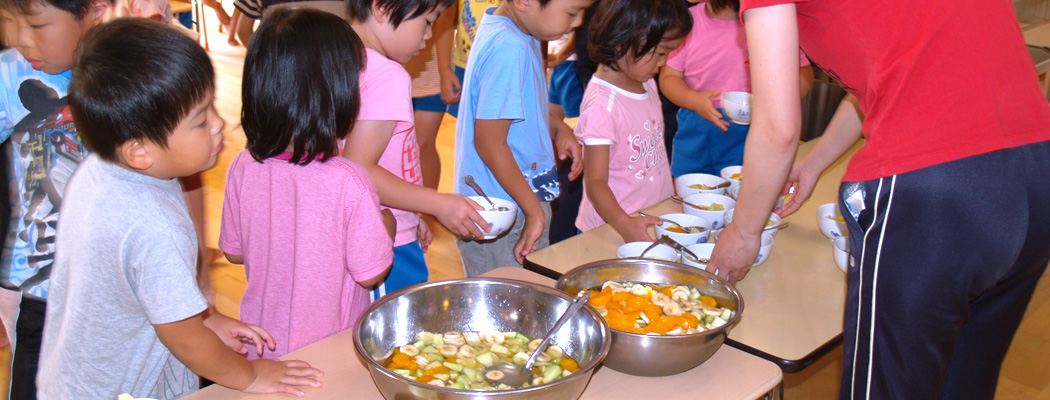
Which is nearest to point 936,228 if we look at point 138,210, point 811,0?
point 811,0

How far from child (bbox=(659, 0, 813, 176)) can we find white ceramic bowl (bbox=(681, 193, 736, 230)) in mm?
509

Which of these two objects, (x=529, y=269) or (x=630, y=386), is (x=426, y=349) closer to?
(x=630, y=386)

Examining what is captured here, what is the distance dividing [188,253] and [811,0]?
2.96ft

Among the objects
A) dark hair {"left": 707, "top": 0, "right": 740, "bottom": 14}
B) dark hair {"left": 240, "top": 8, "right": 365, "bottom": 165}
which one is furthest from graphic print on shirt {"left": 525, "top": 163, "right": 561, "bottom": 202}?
dark hair {"left": 707, "top": 0, "right": 740, "bottom": 14}

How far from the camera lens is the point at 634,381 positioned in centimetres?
109

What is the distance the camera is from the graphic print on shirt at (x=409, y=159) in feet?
5.22

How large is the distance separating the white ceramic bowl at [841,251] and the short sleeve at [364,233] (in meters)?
0.82

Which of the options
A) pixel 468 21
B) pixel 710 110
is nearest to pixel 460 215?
pixel 710 110

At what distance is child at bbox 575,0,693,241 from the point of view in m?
1.85

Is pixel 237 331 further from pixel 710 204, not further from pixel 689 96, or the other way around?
pixel 689 96

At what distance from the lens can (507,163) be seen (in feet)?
5.68

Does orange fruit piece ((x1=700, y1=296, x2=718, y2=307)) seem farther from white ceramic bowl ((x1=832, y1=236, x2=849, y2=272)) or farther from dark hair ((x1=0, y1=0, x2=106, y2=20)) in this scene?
dark hair ((x1=0, y1=0, x2=106, y2=20))

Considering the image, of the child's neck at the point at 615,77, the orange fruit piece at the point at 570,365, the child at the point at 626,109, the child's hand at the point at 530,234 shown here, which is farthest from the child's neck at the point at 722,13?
the orange fruit piece at the point at 570,365

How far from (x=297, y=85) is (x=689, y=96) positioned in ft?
4.44
